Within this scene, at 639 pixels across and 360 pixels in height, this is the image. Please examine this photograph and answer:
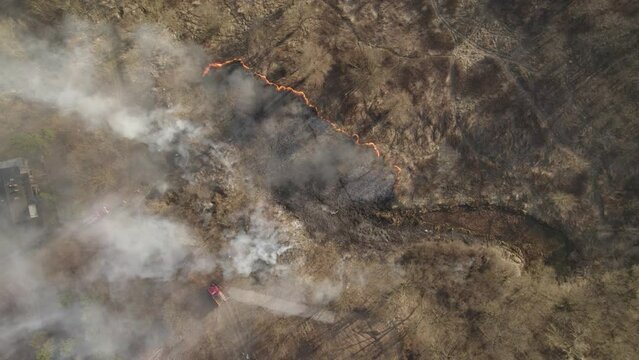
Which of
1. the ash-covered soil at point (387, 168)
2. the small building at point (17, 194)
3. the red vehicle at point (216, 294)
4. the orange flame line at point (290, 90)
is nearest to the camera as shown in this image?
the small building at point (17, 194)

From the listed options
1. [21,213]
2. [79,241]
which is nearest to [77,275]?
[79,241]

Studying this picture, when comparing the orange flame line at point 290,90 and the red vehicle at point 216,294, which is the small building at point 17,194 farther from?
the orange flame line at point 290,90

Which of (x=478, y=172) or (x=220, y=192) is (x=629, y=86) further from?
(x=220, y=192)

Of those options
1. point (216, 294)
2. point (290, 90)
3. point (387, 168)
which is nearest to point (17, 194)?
point (216, 294)

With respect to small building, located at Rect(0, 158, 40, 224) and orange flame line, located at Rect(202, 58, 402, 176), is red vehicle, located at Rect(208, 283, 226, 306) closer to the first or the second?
small building, located at Rect(0, 158, 40, 224)

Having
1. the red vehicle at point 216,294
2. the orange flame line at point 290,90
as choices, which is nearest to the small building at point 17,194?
the red vehicle at point 216,294

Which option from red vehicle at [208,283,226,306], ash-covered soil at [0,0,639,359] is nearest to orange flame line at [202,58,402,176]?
ash-covered soil at [0,0,639,359]
